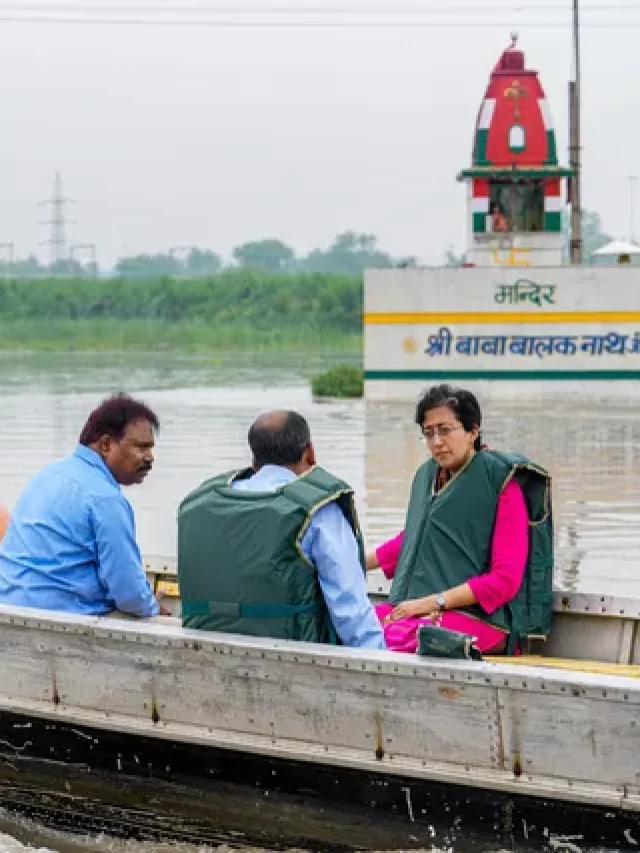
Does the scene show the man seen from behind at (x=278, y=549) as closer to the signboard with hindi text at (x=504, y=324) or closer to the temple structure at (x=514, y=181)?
the signboard with hindi text at (x=504, y=324)

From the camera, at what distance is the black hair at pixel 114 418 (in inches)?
260

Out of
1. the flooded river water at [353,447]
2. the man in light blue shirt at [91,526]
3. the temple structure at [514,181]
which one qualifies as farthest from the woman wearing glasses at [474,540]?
the temple structure at [514,181]

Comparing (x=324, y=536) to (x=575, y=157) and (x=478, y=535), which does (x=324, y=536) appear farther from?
(x=575, y=157)

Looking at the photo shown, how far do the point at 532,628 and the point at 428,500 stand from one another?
2.04 ft

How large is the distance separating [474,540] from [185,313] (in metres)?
59.1

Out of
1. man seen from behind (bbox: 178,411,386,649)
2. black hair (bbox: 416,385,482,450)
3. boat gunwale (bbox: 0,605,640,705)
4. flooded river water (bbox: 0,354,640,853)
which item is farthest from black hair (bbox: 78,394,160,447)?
flooded river water (bbox: 0,354,640,853)

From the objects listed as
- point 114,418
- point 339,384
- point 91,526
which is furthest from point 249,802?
point 339,384

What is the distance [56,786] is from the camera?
6.60 metres

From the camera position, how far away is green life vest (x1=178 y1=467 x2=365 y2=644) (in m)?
5.88

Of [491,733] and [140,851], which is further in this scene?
[140,851]

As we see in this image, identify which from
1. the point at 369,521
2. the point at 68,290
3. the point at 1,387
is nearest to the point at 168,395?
the point at 1,387

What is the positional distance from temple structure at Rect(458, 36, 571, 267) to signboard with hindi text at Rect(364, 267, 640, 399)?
1658 millimetres

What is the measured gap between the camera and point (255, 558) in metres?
5.93

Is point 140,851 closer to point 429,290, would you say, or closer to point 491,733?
point 491,733
